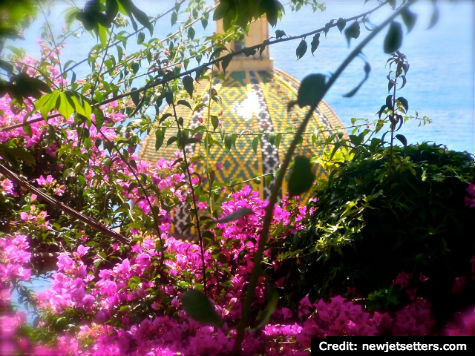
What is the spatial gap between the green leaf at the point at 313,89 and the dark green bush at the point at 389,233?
42 cm

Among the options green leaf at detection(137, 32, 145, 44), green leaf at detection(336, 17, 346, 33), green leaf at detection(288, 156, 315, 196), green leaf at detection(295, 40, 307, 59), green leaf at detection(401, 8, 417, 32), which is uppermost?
green leaf at detection(137, 32, 145, 44)

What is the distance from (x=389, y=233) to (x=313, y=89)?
0.57 m

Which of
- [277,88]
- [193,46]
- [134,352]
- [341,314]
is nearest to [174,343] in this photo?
[134,352]

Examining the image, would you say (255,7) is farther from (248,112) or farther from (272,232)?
(248,112)

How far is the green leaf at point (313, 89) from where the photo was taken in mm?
292

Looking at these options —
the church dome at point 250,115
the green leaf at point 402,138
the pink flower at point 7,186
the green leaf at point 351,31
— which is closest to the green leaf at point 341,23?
the green leaf at point 351,31

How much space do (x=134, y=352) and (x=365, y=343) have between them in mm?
351

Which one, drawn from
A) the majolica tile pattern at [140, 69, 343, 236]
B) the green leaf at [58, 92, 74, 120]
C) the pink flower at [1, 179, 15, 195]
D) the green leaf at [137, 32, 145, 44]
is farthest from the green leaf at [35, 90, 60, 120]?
the majolica tile pattern at [140, 69, 343, 236]

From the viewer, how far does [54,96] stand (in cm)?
65

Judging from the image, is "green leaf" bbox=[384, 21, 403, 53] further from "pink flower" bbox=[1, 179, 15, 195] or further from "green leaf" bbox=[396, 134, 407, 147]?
"pink flower" bbox=[1, 179, 15, 195]

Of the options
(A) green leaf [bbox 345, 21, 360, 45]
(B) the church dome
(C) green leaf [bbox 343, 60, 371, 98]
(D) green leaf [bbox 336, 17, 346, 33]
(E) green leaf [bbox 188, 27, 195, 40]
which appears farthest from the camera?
(B) the church dome

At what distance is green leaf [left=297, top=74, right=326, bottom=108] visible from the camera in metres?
0.29

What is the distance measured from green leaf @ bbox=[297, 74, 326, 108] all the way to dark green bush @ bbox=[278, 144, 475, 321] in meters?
0.42

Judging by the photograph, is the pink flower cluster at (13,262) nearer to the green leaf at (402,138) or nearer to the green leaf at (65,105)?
the green leaf at (65,105)
